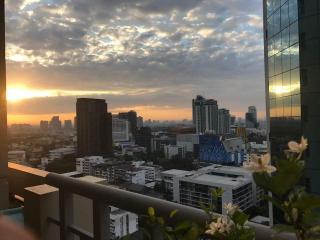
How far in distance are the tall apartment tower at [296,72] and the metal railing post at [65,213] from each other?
1120cm

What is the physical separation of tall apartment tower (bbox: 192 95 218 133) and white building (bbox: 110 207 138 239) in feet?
18.2

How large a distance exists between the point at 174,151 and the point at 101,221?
3.82 meters

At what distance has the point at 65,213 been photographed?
6.73 feet

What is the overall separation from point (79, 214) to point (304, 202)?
1692mm

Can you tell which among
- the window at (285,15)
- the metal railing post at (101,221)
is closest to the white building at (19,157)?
the metal railing post at (101,221)

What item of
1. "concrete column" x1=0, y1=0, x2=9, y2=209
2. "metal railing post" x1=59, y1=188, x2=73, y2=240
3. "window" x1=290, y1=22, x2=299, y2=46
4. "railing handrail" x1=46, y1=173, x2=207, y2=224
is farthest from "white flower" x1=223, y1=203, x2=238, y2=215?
"window" x1=290, y1=22, x2=299, y2=46

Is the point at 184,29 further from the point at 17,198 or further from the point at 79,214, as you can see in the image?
the point at 79,214

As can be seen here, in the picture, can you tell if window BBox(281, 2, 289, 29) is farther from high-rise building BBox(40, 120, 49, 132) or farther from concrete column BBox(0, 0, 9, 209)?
concrete column BBox(0, 0, 9, 209)

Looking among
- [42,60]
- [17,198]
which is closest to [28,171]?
[17,198]

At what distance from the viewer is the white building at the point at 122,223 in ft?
4.21

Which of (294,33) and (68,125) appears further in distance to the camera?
(294,33)

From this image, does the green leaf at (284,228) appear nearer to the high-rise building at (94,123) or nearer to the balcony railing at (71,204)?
the balcony railing at (71,204)

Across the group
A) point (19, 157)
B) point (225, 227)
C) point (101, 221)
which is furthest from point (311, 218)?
point (19, 157)

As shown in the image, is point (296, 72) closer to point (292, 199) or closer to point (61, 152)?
point (61, 152)
